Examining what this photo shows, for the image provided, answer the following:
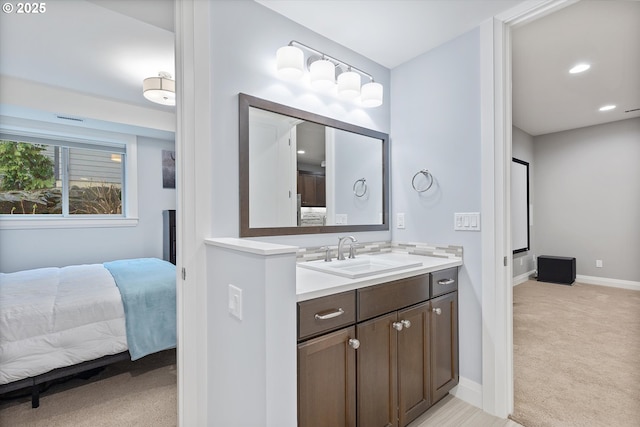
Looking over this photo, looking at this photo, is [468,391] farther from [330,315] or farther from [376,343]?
[330,315]

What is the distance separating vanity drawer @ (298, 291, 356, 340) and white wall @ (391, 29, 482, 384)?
1.04m

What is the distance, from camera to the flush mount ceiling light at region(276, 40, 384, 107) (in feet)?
5.69

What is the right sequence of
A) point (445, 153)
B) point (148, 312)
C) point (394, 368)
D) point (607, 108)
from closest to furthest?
point (394, 368) < point (445, 153) < point (148, 312) < point (607, 108)

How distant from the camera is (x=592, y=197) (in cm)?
480

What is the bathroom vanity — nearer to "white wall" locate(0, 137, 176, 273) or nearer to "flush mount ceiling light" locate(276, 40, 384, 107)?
"flush mount ceiling light" locate(276, 40, 384, 107)

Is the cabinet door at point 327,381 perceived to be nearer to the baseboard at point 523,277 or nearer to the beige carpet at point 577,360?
the beige carpet at point 577,360

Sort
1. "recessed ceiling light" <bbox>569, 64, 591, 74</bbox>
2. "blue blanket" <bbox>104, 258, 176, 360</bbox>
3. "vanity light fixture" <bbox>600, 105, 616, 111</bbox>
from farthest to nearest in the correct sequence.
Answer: "vanity light fixture" <bbox>600, 105, 616, 111</bbox>
"recessed ceiling light" <bbox>569, 64, 591, 74</bbox>
"blue blanket" <bbox>104, 258, 176, 360</bbox>

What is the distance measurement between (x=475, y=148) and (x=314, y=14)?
131cm

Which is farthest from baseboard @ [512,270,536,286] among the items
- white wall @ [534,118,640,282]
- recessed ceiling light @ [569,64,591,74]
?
recessed ceiling light @ [569,64,591,74]

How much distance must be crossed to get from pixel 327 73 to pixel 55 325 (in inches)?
92.8

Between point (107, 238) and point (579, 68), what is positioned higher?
point (579, 68)

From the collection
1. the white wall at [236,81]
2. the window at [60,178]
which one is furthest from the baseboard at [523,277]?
the window at [60,178]

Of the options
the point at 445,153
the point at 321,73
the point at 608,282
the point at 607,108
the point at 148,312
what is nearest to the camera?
the point at 321,73

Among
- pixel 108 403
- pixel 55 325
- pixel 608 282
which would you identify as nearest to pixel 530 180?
pixel 608 282
